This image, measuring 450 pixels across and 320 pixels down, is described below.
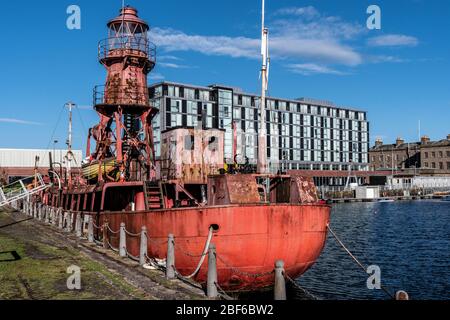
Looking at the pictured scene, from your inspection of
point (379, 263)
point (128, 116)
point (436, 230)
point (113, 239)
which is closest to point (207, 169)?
point (113, 239)

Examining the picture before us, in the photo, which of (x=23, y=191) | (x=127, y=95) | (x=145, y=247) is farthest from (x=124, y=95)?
(x=23, y=191)

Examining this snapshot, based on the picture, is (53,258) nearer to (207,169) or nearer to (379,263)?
(207,169)

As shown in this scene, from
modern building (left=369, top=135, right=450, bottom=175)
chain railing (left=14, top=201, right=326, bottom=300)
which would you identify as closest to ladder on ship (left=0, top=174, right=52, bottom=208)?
chain railing (left=14, top=201, right=326, bottom=300)

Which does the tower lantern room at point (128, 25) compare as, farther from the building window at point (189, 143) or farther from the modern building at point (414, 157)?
the modern building at point (414, 157)

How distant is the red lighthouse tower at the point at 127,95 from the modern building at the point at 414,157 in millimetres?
118000

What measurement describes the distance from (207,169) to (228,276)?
6.53 metres

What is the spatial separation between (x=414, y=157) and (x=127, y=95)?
142 metres

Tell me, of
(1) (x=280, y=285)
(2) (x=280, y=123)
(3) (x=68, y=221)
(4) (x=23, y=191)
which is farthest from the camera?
(2) (x=280, y=123)

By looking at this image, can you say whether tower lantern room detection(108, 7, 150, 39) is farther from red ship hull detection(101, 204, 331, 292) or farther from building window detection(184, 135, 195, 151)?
red ship hull detection(101, 204, 331, 292)

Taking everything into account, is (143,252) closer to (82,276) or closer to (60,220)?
(82,276)

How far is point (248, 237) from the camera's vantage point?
599 inches

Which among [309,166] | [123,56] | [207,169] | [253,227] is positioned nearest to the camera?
[253,227]

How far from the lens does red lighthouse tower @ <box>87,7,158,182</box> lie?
89.0ft

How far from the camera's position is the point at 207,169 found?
2122cm
